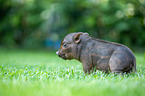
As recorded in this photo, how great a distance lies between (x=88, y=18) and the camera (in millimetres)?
13078

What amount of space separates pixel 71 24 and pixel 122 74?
33.5 feet

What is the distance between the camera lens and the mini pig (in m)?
3.94

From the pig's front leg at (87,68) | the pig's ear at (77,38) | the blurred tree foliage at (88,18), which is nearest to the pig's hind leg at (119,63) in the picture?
the pig's front leg at (87,68)

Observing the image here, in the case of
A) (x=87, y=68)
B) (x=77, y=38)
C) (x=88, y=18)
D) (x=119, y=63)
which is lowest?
(x=87, y=68)

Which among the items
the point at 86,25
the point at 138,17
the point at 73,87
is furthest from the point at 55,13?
the point at 73,87

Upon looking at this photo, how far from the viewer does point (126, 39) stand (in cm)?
1339

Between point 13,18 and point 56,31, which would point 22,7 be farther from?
point 56,31

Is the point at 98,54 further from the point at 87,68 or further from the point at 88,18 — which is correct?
the point at 88,18

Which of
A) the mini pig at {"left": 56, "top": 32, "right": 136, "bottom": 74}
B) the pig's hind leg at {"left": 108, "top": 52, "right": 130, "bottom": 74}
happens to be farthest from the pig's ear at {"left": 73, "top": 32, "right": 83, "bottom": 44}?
the pig's hind leg at {"left": 108, "top": 52, "right": 130, "bottom": 74}

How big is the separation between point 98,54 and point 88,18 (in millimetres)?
9107

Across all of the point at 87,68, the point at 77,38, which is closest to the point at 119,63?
the point at 87,68

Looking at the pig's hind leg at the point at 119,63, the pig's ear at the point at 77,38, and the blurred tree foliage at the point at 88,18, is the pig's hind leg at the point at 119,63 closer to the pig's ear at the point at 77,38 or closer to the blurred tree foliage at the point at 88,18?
the pig's ear at the point at 77,38

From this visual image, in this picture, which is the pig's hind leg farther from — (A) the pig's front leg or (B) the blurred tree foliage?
(B) the blurred tree foliage

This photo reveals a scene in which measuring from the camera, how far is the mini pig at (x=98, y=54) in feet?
12.9
